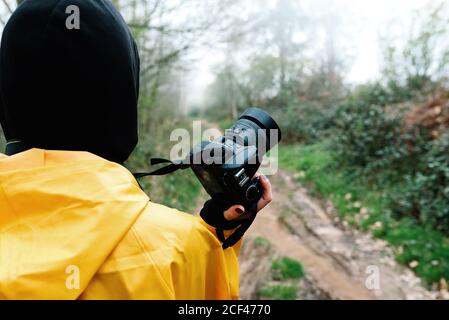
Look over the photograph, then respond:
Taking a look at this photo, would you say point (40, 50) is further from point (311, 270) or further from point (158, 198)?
point (158, 198)

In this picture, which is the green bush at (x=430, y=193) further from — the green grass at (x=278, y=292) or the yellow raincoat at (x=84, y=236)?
the yellow raincoat at (x=84, y=236)

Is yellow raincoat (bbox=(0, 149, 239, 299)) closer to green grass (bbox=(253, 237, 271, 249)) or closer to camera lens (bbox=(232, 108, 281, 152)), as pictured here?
camera lens (bbox=(232, 108, 281, 152))

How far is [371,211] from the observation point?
21.7 ft

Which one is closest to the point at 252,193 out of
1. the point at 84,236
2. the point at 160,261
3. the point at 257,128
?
the point at 257,128

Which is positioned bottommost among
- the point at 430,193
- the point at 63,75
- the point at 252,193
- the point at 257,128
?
the point at 430,193

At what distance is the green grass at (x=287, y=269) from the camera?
4.87m

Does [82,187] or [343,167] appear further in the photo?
[343,167]

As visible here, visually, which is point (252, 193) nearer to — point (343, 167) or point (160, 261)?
point (160, 261)

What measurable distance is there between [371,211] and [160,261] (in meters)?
6.25

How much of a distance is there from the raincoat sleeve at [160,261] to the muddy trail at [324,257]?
3.53 meters

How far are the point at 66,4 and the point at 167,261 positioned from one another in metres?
0.78

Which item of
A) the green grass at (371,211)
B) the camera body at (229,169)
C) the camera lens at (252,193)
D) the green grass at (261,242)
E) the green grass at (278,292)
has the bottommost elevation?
the green grass at (278,292)

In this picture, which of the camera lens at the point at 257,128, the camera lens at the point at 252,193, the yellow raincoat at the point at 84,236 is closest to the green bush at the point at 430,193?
the camera lens at the point at 257,128

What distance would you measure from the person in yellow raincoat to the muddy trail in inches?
141
